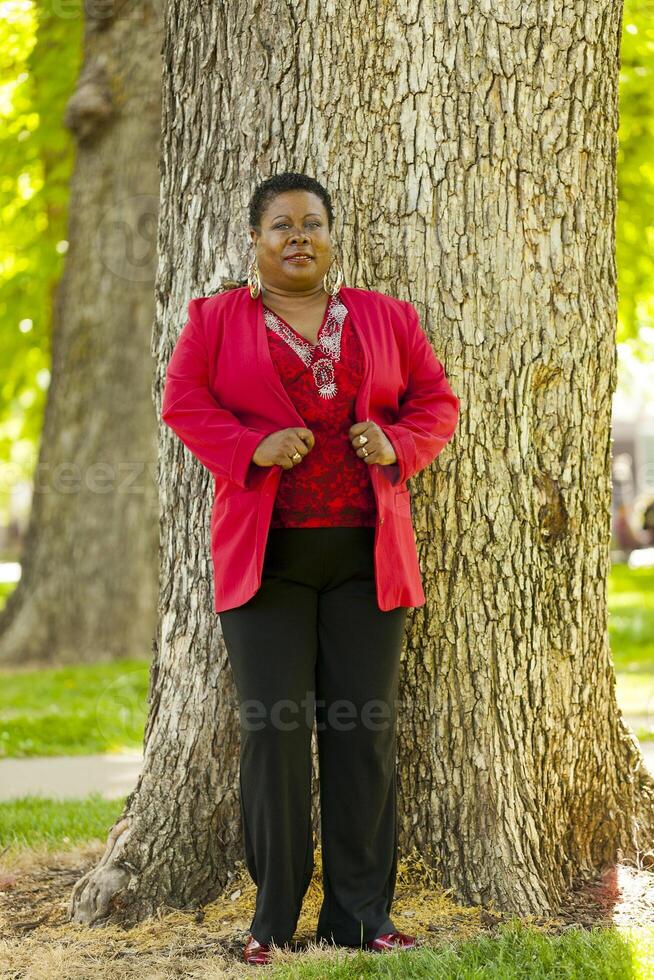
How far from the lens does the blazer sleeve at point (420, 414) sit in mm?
3330

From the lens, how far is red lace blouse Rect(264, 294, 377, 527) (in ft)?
10.9

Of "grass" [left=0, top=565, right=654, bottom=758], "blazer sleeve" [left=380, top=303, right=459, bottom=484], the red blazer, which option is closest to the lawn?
the red blazer

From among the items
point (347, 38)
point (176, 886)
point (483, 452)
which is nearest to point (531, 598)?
point (483, 452)

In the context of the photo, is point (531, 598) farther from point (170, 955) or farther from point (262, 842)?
point (170, 955)

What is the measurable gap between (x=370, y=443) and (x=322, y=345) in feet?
1.21

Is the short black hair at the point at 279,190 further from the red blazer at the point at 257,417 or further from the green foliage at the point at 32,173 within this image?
the green foliage at the point at 32,173

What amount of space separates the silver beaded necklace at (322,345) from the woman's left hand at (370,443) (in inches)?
6.7

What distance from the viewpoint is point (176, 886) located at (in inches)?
150

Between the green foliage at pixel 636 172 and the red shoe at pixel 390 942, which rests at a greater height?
the green foliage at pixel 636 172

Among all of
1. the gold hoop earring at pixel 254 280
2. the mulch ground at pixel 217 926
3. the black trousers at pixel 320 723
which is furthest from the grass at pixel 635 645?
the gold hoop earring at pixel 254 280

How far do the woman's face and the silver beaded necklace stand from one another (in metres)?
0.12

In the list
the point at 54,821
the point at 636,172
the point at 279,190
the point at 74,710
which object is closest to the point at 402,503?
the point at 279,190

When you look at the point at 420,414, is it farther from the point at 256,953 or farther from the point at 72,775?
the point at 72,775

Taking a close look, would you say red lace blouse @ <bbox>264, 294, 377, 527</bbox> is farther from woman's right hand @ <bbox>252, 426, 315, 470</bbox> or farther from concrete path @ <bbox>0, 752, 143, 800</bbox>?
concrete path @ <bbox>0, 752, 143, 800</bbox>
